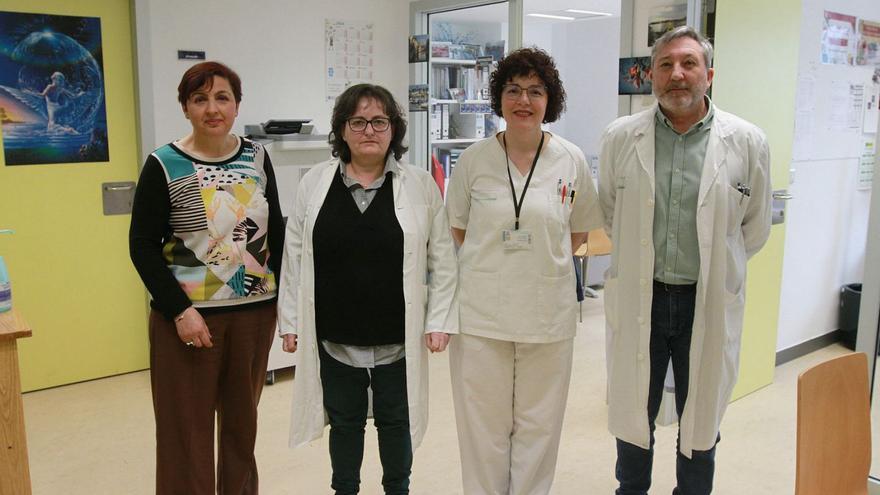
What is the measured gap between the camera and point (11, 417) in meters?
2.09

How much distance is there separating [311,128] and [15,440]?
2.26m

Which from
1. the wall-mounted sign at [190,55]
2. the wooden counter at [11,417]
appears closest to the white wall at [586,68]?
the wall-mounted sign at [190,55]

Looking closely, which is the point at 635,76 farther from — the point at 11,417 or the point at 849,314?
the point at 11,417

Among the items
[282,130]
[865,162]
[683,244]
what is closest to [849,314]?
[865,162]

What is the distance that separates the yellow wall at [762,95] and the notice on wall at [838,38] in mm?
589

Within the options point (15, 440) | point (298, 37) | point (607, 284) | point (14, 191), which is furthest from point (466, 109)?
point (15, 440)

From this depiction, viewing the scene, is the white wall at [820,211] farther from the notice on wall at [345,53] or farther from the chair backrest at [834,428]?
the chair backrest at [834,428]

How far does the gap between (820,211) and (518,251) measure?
298 centimetres

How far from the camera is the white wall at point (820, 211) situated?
4258 mm

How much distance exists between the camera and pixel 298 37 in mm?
4305

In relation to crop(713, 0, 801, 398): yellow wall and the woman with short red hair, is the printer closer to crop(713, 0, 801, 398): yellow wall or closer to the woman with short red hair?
the woman with short red hair

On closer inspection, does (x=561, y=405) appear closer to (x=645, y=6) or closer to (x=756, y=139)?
(x=756, y=139)

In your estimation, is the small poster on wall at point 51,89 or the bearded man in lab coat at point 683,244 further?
the small poster on wall at point 51,89

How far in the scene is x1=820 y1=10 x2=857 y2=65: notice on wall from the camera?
169 inches
